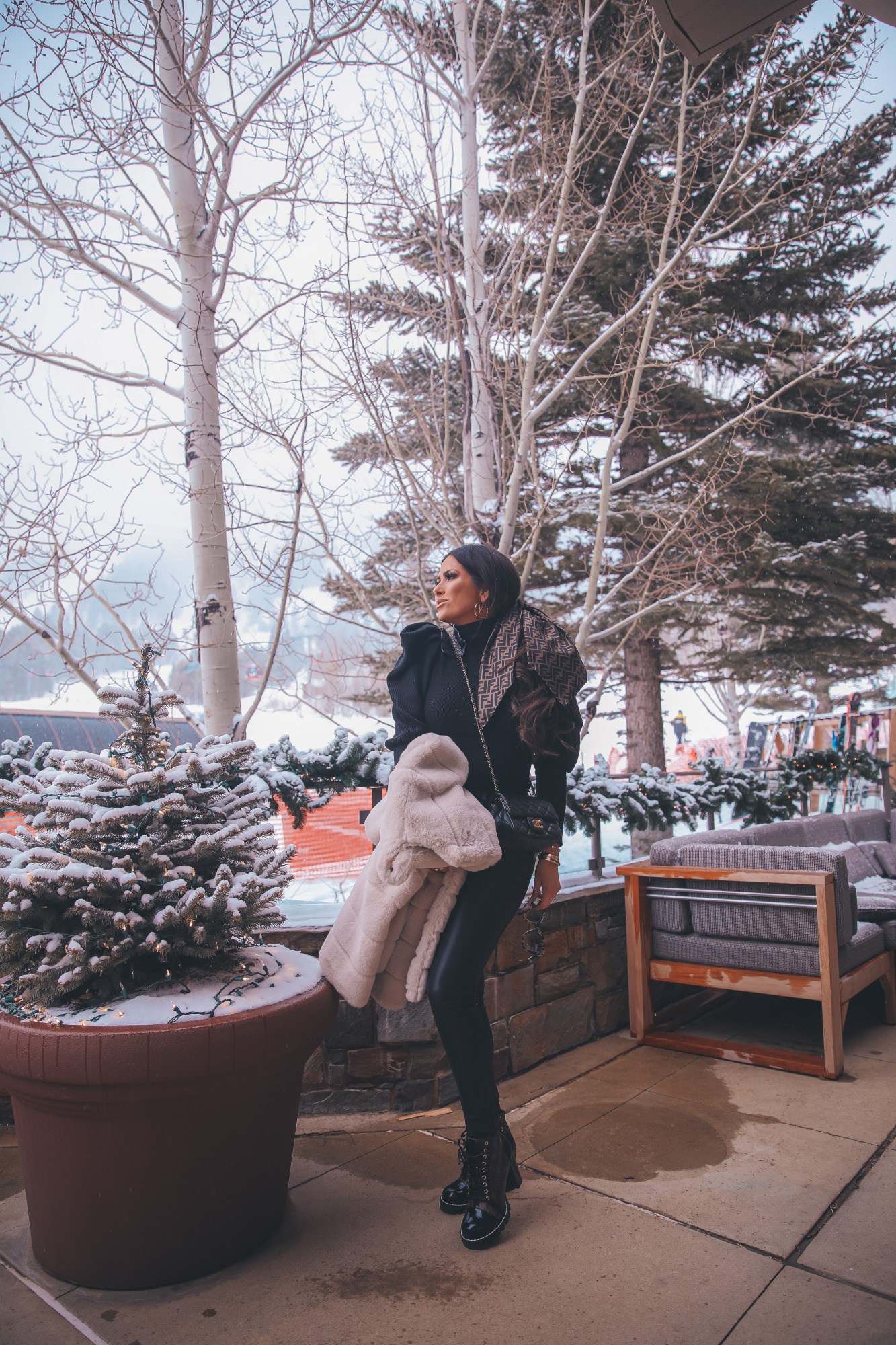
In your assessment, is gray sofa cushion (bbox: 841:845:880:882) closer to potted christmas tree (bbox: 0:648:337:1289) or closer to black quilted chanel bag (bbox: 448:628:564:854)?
black quilted chanel bag (bbox: 448:628:564:854)

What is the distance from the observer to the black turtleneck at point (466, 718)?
228 cm

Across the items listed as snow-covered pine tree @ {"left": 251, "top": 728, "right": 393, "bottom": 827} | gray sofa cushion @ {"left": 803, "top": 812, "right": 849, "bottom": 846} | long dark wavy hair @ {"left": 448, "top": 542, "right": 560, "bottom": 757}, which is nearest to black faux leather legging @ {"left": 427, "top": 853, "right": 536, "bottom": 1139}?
long dark wavy hair @ {"left": 448, "top": 542, "right": 560, "bottom": 757}

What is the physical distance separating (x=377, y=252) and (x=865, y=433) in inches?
307

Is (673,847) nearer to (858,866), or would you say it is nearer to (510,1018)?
(510,1018)

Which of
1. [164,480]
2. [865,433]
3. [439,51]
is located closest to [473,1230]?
[164,480]

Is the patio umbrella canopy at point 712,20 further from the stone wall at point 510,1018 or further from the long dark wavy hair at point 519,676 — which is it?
the stone wall at point 510,1018

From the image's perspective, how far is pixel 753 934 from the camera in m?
3.58

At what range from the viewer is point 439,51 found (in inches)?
241

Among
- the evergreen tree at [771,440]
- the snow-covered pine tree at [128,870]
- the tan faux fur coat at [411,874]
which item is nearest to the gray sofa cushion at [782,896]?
the tan faux fur coat at [411,874]

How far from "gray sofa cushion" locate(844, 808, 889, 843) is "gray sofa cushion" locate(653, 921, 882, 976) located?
208cm

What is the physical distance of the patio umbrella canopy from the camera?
190 cm

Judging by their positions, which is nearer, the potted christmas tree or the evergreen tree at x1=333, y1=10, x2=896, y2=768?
the potted christmas tree

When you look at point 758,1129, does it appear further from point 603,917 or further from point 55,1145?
Result: point 55,1145

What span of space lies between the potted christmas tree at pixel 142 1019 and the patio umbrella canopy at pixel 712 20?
2.21 m
